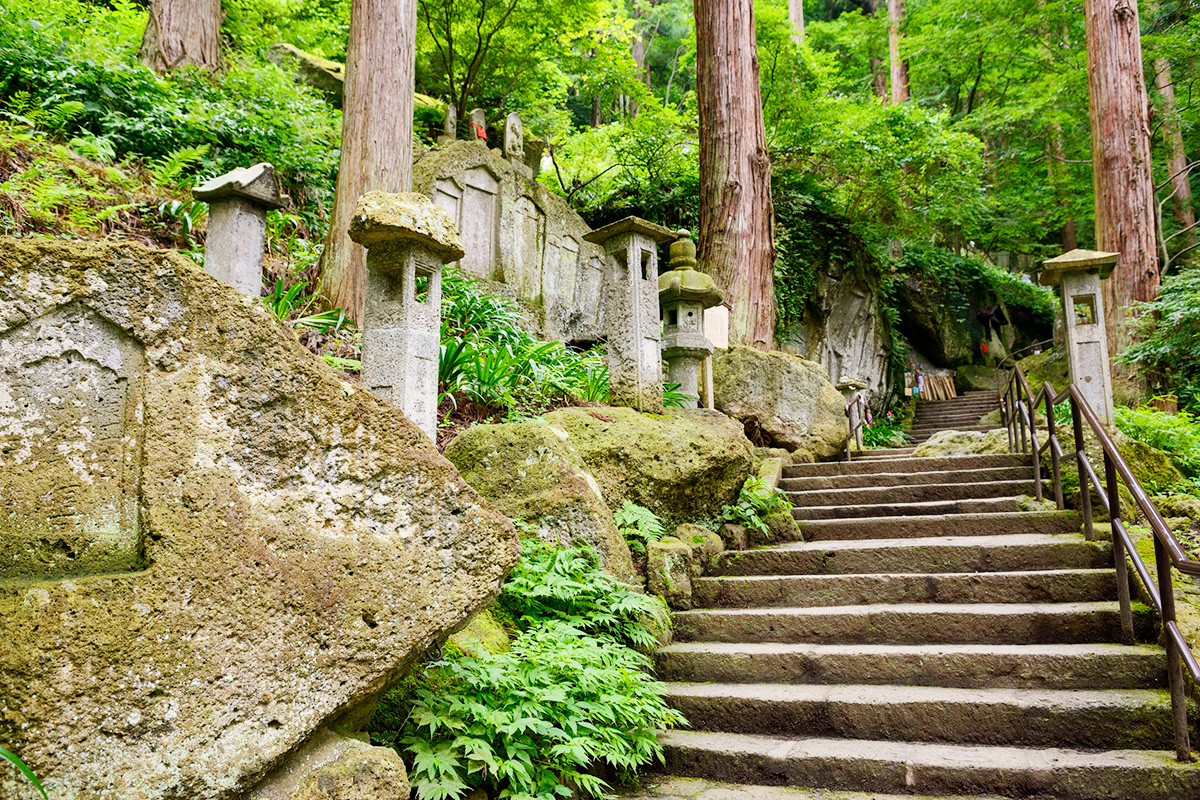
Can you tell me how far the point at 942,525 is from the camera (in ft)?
17.9

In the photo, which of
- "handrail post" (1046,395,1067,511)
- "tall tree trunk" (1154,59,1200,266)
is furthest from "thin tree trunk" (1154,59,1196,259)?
"handrail post" (1046,395,1067,511)

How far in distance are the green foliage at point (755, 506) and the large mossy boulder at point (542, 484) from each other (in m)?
1.47

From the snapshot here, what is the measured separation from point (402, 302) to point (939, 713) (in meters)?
3.64

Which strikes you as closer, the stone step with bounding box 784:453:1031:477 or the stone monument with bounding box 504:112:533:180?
the stone step with bounding box 784:453:1031:477

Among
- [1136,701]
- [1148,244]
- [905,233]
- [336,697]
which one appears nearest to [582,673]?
[336,697]

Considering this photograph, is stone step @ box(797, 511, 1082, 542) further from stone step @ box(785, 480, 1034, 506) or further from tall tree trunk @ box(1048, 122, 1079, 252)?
tall tree trunk @ box(1048, 122, 1079, 252)

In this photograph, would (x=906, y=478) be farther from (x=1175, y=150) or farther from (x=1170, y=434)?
(x=1175, y=150)

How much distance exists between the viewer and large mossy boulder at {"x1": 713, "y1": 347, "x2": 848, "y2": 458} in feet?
27.9

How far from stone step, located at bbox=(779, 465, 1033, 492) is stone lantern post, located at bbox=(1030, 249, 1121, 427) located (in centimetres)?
128

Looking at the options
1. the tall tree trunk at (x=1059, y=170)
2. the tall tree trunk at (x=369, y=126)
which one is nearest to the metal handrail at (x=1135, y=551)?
the tall tree trunk at (x=369, y=126)

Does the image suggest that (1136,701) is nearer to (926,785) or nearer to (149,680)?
(926,785)

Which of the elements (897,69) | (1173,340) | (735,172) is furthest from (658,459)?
(897,69)

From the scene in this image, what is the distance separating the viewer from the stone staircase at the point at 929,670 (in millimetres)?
3064

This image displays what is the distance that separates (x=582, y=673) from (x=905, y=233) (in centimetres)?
1592
